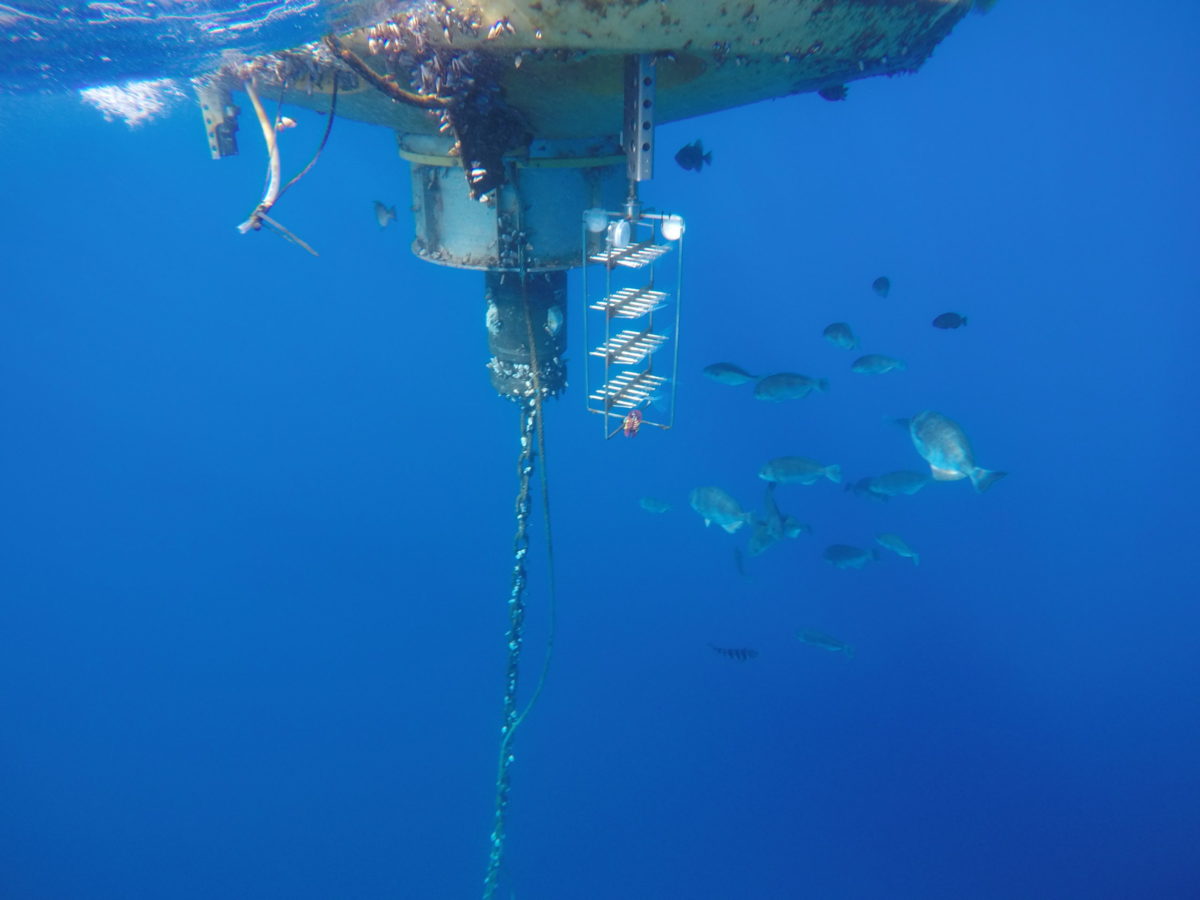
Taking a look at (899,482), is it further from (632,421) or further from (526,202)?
(526,202)

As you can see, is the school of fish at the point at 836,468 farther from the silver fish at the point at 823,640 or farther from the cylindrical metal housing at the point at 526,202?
the cylindrical metal housing at the point at 526,202

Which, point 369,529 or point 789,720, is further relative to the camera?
point 369,529

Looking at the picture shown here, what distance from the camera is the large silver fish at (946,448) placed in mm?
5309

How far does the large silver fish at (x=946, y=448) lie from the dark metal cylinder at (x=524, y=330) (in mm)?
3203

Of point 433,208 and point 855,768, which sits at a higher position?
point 433,208

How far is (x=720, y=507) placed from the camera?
673cm

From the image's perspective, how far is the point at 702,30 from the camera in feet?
7.50

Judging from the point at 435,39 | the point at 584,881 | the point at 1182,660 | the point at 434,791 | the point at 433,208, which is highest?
the point at 435,39

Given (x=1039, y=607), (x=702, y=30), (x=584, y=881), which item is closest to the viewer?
(x=702, y=30)

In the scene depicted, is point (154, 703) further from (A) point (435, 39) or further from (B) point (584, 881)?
(A) point (435, 39)

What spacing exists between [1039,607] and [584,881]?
10.9 meters

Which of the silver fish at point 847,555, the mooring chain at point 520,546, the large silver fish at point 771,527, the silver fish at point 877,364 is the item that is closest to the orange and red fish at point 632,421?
the mooring chain at point 520,546

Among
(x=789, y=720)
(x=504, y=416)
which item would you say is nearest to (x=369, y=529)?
(x=504, y=416)

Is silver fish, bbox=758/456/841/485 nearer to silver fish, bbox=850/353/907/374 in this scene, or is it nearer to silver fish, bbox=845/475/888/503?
silver fish, bbox=845/475/888/503
